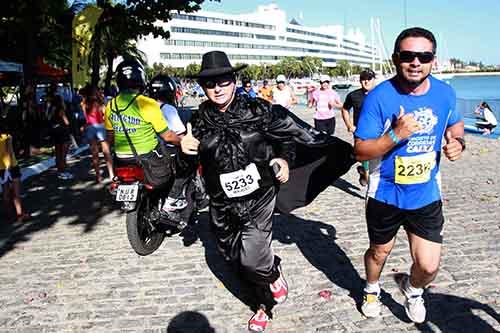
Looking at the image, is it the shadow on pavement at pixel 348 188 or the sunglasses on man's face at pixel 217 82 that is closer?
the sunglasses on man's face at pixel 217 82

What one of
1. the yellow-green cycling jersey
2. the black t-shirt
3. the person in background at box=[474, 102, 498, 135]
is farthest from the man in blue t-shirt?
the person in background at box=[474, 102, 498, 135]

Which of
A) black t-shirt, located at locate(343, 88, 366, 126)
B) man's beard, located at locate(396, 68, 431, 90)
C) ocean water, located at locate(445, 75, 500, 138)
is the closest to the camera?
man's beard, located at locate(396, 68, 431, 90)

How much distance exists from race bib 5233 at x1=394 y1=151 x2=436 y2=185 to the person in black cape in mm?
807

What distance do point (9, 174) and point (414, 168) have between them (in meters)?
5.73

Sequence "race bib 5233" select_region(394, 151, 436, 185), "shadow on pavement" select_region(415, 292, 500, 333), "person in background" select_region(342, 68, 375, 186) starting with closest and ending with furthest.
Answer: "race bib 5233" select_region(394, 151, 436, 185) → "shadow on pavement" select_region(415, 292, 500, 333) → "person in background" select_region(342, 68, 375, 186)

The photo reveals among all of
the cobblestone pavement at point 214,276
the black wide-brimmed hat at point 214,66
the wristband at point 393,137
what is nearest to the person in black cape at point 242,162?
the black wide-brimmed hat at point 214,66

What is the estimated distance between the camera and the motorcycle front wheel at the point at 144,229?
5.12 metres

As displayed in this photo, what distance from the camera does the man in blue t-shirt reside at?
3004 mm

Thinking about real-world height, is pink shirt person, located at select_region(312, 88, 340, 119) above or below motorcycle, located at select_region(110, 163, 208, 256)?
above

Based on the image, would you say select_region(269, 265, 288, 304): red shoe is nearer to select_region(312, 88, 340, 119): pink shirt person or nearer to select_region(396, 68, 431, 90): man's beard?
select_region(396, 68, 431, 90): man's beard

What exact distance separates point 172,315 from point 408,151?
92.0 inches

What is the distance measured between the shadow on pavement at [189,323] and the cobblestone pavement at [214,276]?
2cm

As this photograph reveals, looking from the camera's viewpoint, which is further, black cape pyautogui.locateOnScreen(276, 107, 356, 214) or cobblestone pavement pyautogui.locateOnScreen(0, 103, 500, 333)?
black cape pyautogui.locateOnScreen(276, 107, 356, 214)

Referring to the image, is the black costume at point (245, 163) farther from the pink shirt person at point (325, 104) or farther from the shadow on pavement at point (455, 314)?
the pink shirt person at point (325, 104)
